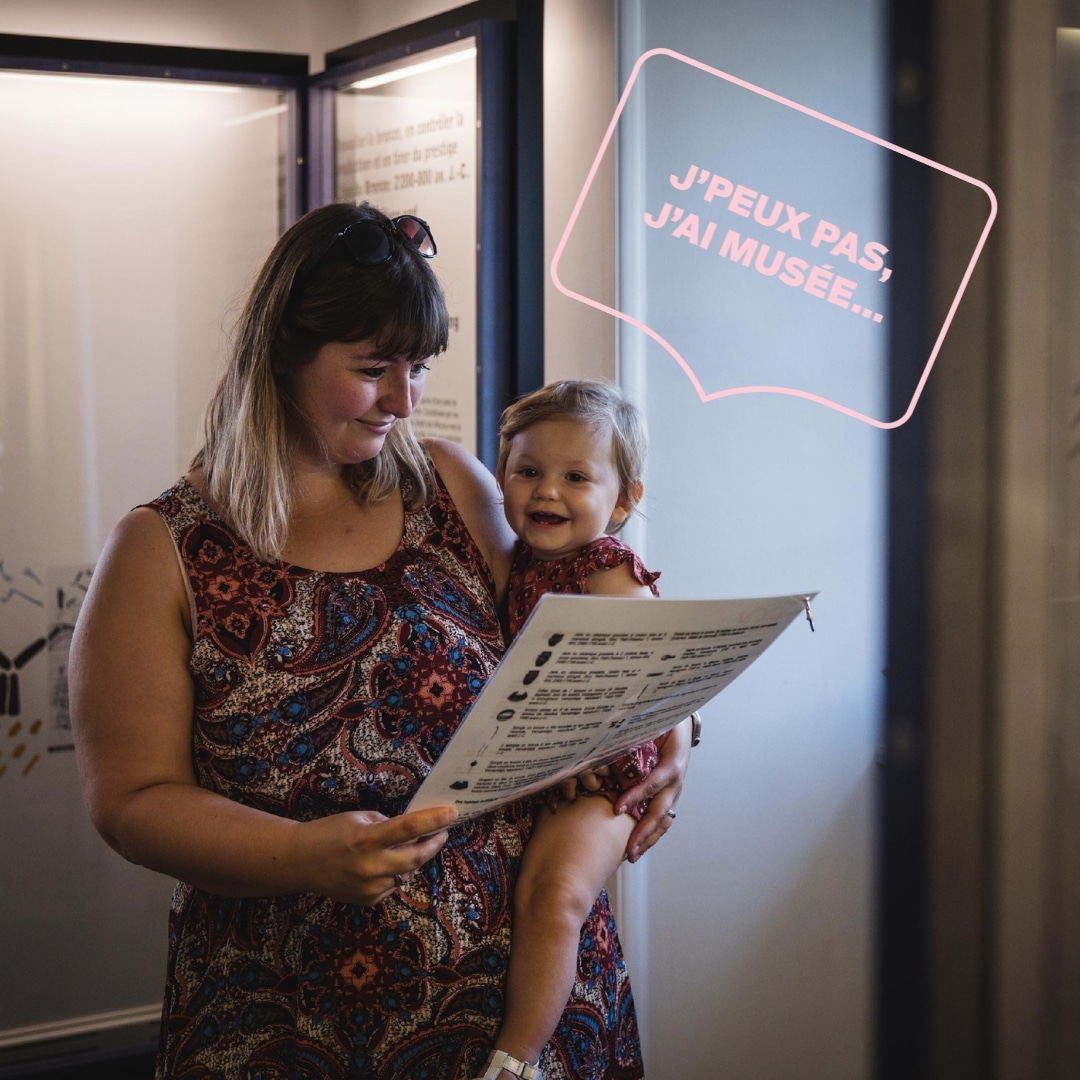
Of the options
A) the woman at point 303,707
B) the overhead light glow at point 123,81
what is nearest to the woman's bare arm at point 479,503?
the woman at point 303,707

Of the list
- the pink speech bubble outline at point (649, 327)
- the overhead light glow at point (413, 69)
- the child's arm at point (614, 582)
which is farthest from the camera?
the overhead light glow at point (413, 69)

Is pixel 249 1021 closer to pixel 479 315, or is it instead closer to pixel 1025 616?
pixel 1025 616

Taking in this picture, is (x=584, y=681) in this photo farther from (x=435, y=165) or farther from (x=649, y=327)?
(x=435, y=165)

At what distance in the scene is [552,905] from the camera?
1.39 metres

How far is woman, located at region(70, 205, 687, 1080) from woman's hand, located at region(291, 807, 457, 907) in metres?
0.10

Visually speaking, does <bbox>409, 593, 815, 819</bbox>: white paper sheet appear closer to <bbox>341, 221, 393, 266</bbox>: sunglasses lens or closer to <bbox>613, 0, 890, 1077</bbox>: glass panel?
<bbox>341, 221, 393, 266</bbox>: sunglasses lens

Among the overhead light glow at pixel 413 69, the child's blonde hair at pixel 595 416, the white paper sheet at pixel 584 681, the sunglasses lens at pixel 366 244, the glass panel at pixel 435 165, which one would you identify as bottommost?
the white paper sheet at pixel 584 681

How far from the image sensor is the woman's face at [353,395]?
1.40m

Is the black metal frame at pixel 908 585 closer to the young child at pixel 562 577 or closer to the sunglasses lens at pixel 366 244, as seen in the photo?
the young child at pixel 562 577

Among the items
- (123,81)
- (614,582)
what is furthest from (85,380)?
(614,582)

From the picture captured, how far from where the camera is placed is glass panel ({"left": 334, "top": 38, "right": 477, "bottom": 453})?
2.68m

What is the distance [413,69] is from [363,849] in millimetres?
2173

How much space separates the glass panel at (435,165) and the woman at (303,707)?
48.2 inches

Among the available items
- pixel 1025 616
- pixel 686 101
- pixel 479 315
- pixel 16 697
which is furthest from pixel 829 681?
pixel 16 697
